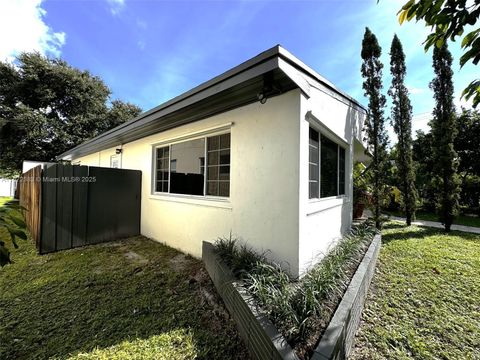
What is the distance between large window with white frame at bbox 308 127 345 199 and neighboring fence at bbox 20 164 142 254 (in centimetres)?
516

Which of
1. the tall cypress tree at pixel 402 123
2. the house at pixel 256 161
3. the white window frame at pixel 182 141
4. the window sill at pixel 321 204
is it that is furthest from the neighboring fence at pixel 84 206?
the tall cypress tree at pixel 402 123

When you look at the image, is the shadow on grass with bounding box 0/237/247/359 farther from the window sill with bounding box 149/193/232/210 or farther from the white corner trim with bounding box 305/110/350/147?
the white corner trim with bounding box 305/110/350/147

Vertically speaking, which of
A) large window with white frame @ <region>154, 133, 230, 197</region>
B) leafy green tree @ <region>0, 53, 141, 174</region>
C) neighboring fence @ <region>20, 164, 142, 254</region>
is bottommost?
neighboring fence @ <region>20, 164, 142, 254</region>

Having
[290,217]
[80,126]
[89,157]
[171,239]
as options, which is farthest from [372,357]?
[80,126]

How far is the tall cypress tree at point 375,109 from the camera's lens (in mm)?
7312

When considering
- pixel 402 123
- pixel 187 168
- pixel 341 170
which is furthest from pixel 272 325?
pixel 402 123

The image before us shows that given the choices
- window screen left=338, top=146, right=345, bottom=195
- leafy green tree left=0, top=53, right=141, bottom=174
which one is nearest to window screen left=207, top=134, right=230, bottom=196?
window screen left=338, top=146, right=345, bottom=195

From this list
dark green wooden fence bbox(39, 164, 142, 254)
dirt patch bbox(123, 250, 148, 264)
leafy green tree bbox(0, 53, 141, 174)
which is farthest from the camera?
leafy green tree bbox(0, 53, 141, 174)

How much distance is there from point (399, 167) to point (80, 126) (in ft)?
84.5

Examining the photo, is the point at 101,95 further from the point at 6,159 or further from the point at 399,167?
the point at 399,167

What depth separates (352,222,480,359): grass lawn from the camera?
2404 millimetres

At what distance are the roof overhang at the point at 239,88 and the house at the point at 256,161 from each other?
2cm

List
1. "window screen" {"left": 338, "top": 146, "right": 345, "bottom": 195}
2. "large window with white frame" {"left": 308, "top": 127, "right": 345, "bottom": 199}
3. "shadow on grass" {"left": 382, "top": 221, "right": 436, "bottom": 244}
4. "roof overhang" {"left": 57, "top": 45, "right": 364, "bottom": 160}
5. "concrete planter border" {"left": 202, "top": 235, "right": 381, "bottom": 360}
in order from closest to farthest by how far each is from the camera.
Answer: "concrete planter border" {"left": 202, "top": 235, "right": 381, "bottom": 360} < "roof overhang" {"left": 57, "top": 45, "right": 364, "bottom": 160} < "large window with white frame" {"left": 308, "top": 127, "right": 345, "bottom": 199} < "window screen" {"left": 338, "top": 146, "right": 345, "bottom": 195} < "shadow on grass" {"left": 382, "top": 221, "right": 436, "bottom": 244}

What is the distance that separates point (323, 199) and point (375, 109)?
4.93m
